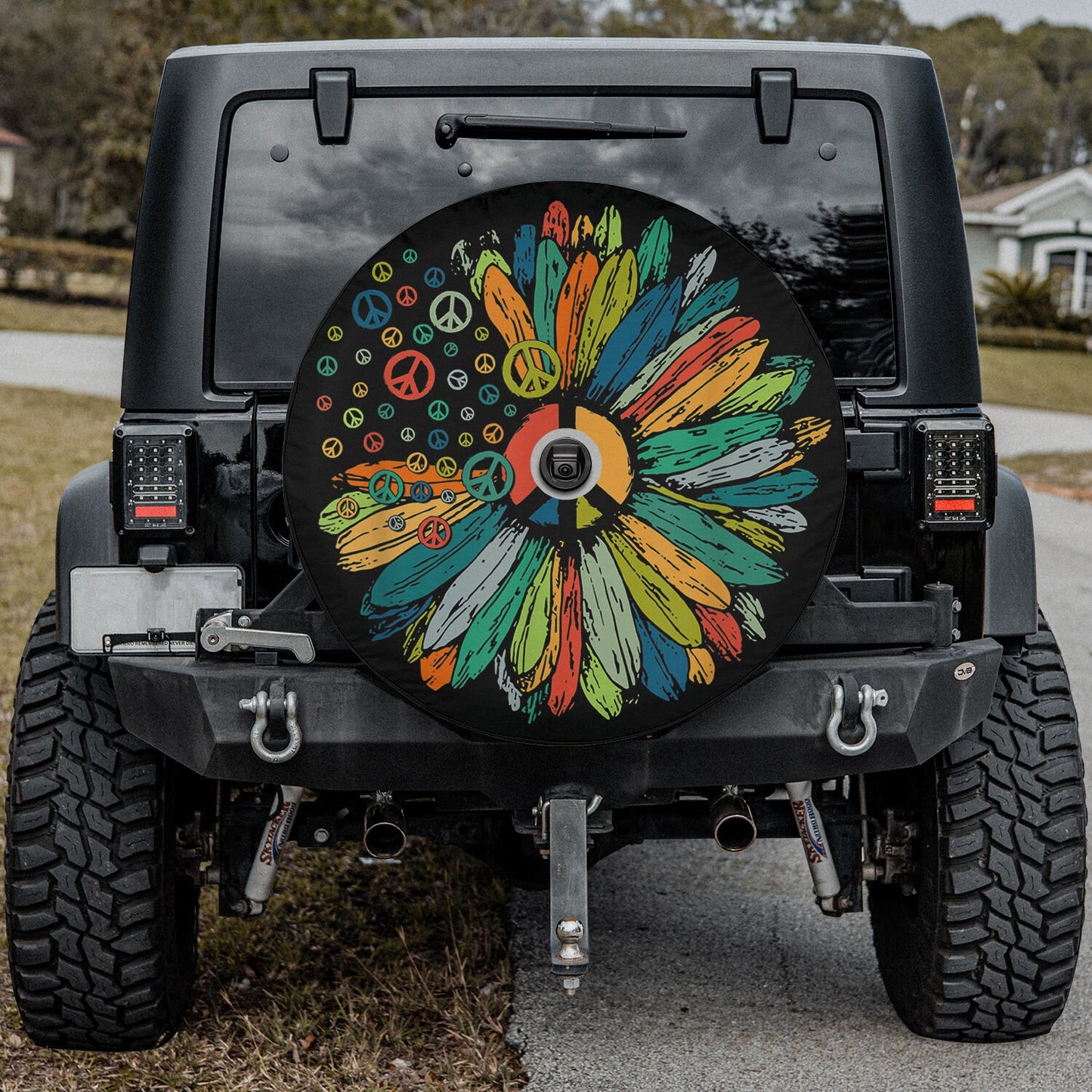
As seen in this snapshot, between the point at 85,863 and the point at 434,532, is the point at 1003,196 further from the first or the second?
the point at 434,532

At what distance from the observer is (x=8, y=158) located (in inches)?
2036

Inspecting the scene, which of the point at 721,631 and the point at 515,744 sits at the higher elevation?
the point at 721,631

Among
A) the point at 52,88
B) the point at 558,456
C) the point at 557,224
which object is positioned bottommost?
the point at 558,456

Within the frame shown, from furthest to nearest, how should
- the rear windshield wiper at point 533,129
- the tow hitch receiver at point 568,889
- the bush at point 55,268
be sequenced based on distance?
the bush at point 55,268, the rear windshield wiper at point 533,129, the tow hitch receiver at point 568,889

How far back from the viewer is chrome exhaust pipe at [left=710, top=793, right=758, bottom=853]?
2.74 metres

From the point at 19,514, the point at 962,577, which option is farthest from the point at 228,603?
the point at 19,514

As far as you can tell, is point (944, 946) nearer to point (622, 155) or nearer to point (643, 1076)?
point (643, 1076)

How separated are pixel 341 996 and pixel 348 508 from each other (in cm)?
150

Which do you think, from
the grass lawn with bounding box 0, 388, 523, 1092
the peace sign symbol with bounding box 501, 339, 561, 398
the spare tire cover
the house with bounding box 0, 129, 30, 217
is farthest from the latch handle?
the house with bounding box 0, 129, 30, 217

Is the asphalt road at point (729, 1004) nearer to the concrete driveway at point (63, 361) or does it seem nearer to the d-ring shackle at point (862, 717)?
the d-ring shackle at point (862, 717)

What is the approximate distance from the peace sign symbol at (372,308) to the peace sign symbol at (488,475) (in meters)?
0.26

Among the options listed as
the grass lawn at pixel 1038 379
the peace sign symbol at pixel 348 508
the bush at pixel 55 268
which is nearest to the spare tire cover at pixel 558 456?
the peace sign symbol at pixel 348 508

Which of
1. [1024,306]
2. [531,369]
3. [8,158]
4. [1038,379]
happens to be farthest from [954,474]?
[8,158]

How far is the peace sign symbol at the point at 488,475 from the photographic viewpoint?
226cm
